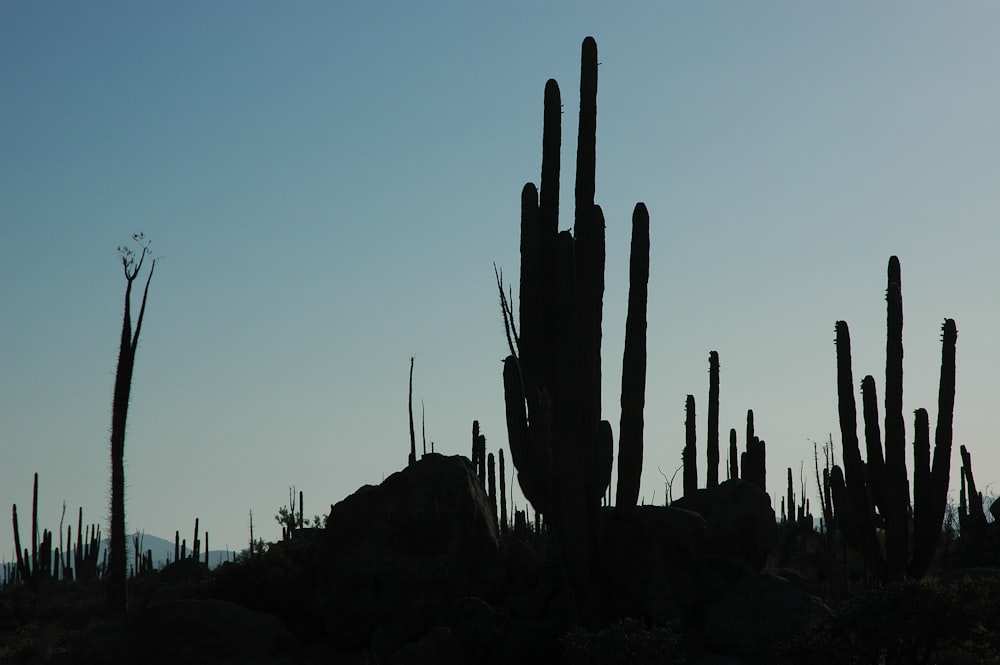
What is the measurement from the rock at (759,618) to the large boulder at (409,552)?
3.61m

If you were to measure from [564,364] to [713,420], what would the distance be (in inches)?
467

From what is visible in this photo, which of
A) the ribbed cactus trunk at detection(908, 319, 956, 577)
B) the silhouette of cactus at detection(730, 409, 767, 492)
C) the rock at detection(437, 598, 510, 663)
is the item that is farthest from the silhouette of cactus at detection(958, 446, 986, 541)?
the rock at detection(437, 598, 510, 663)

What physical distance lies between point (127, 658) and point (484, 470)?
21623mm

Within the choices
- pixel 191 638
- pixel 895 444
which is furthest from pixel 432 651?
pixel 895 444

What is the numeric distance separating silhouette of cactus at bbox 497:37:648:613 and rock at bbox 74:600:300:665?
4.34 m

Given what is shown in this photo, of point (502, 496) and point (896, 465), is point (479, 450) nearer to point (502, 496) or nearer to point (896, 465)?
point (502, 496)

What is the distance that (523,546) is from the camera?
67.4 ft

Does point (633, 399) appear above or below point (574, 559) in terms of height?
above

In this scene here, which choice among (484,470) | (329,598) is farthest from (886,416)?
(484,470)

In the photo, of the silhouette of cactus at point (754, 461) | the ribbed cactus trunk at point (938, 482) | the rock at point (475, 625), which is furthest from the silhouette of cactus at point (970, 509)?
the rock at point (475, 625)

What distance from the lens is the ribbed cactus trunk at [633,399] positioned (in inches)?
737

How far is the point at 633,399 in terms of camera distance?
1870 centimetres

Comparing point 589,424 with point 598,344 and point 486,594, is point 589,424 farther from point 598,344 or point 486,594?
point 486,594

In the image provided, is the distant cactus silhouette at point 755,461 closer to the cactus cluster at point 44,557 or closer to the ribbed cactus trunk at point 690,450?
the ribbed cactus trunk at point 690,450
